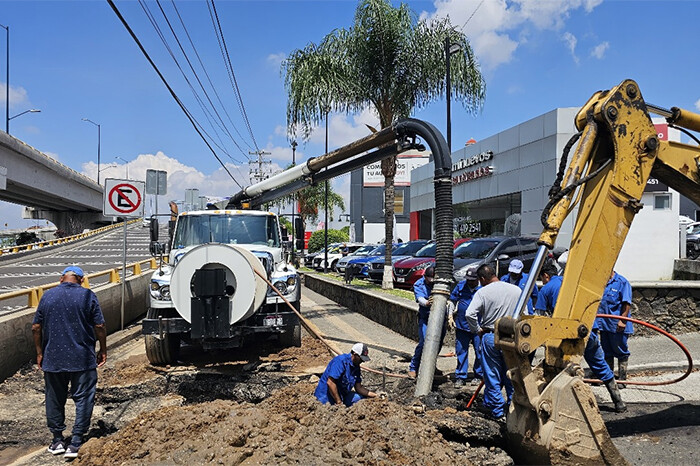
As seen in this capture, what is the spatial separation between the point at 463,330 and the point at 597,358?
1.75m

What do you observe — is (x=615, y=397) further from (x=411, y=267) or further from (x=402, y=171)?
(x=402, y=171)

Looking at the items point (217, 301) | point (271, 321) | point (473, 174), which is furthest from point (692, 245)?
point (217, 301)

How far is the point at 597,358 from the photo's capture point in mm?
6480

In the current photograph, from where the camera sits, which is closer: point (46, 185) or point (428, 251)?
point (428, 251)

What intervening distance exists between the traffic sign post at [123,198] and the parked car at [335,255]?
20613mm

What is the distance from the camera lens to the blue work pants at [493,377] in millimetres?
5848

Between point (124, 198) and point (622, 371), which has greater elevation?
point (124, 198)

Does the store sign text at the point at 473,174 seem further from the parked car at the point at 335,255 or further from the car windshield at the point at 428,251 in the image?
the car windshield at the point at 428,251

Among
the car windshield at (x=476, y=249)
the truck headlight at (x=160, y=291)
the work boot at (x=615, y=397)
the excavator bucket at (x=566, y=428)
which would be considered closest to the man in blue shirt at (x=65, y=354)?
the truck headlight at (x=160, y=291)

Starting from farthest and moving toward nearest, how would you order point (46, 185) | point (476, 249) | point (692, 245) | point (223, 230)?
point (46, 185), point (692, 245), point (476, 249), point (223, 230)

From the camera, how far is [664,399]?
273 inches

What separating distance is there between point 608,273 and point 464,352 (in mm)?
3153

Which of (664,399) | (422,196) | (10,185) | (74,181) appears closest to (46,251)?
(10,185)

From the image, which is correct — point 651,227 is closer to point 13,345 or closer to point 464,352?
point 464,352
